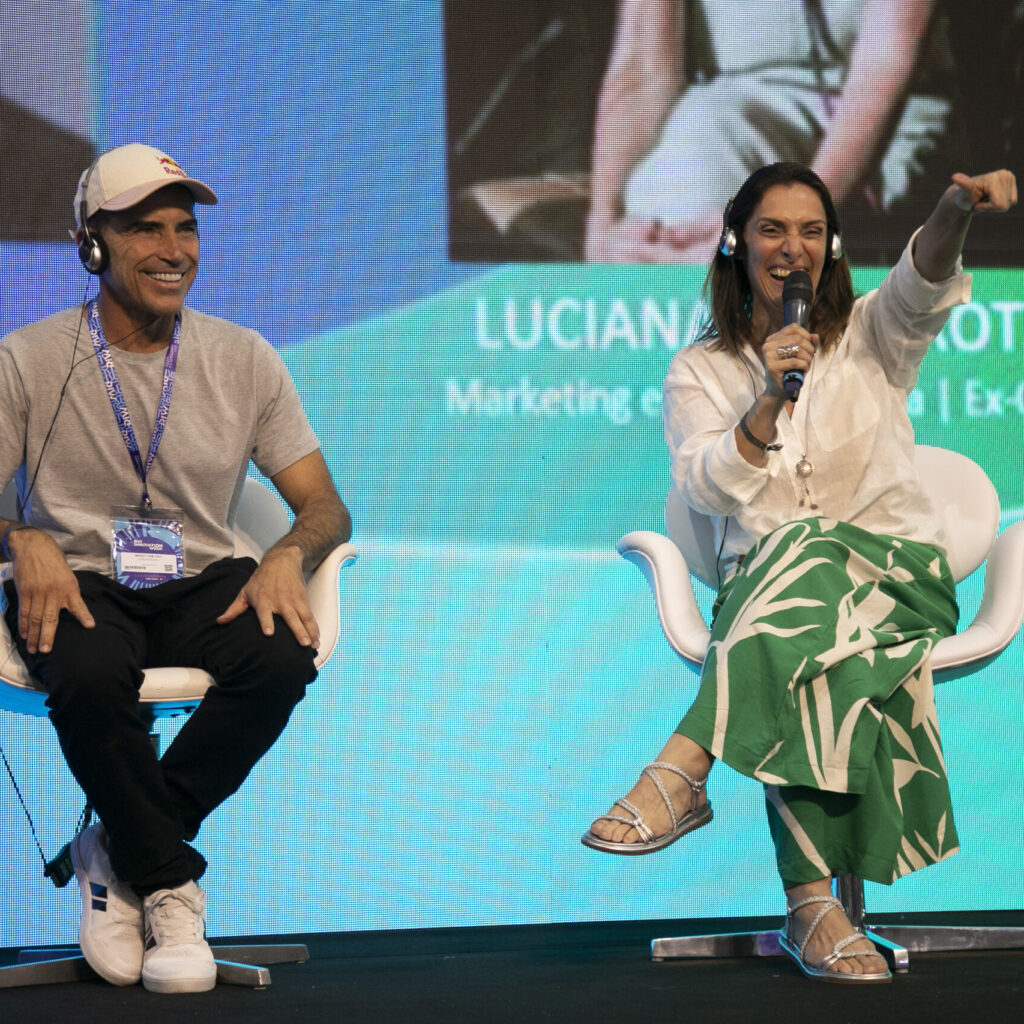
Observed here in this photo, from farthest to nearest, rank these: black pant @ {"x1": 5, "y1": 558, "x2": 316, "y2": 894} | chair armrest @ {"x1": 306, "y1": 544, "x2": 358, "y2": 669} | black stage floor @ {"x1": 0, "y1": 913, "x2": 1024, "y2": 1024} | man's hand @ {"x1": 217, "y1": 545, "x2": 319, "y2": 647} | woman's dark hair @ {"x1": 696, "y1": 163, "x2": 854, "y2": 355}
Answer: woman's dark hair @ {"x1": 696, "y1": 163, "x2": 854, "y2": 355} < chair armrest @ {"x1": 306, "y1": 544, "x2": 358, "y2": 669} < man's hand @ {"x1": 217, "y1": 545, "x2": 319, "y2": 647} < black pant @ {"x1": 5, "y1": 558, "x2": 316, "y2": 894} < black stage floor @ {"x1": 0, "y1": 913, "x2": 1024, "y2": 1024}

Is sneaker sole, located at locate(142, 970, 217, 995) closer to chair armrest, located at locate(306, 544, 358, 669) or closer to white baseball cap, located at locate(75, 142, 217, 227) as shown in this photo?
chair armrest, located at locate(306, 544, 358, 669)

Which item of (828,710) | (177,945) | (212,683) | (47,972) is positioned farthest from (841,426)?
(47,972)

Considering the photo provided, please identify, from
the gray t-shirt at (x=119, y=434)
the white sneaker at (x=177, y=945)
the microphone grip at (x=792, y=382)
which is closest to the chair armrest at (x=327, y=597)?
the gray t-shirt at (x=119, y=434)

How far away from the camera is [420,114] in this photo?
3.40m

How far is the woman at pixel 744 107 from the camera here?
11.3 feet

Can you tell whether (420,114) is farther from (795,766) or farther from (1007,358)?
(795,766)

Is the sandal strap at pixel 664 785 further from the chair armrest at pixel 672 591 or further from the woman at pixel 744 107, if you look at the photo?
the woman at pixel 744 107

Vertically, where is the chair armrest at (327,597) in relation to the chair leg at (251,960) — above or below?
above

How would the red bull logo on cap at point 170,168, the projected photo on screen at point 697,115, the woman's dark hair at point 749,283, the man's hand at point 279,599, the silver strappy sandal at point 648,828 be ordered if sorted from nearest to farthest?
the silver strappy sandal at point 648,828, the man's hand at point 279,599, the red bull logo on cap at point 170,168, the woman's dark hair at point 749,283, the projected photo on screen at point 697,115

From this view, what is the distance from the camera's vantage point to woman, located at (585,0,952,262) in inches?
136

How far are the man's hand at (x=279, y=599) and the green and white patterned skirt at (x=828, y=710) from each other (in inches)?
24.1

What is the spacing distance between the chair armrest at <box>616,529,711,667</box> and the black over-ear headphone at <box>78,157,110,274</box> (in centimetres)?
105

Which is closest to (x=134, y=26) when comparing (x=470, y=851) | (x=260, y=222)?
(x=260, y=222)

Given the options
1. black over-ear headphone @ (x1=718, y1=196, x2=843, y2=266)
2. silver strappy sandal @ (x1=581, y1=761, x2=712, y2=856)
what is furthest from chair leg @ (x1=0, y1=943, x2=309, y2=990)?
black over-ear headphone @ (x1=718, y1=196, x2=843, y2=266)
